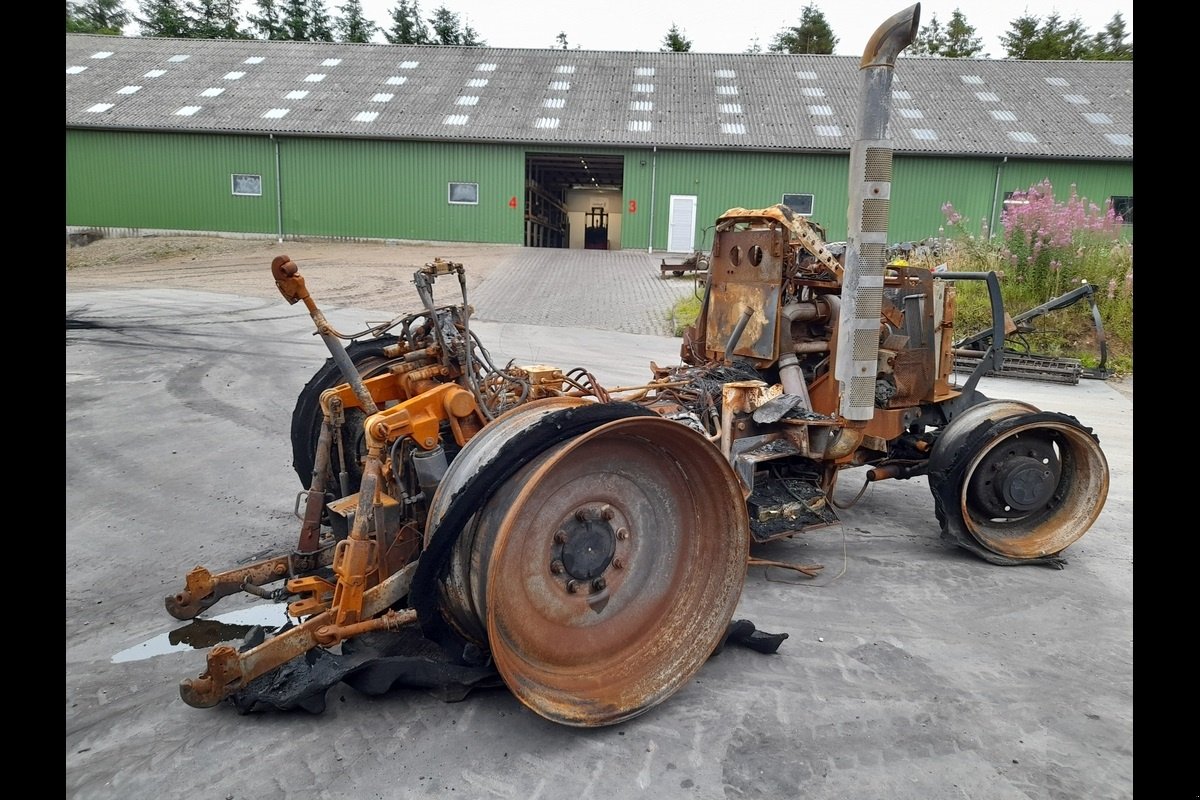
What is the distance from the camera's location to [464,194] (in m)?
24.0

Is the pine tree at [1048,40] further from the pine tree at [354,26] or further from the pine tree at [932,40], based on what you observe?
the pine tree at [354,26]

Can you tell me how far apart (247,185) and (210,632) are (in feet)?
76.9

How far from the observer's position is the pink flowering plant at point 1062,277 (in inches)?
503

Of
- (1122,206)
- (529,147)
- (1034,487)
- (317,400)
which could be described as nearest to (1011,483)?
(1034,487)

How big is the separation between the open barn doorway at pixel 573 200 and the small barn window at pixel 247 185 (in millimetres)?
8123

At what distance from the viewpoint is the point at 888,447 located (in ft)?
18.4

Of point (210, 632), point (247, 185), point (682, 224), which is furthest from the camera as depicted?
point (247, 185)

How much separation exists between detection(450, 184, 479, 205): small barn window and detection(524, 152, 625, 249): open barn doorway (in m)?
1.65

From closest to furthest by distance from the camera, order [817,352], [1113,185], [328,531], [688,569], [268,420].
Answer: [688,569], [328,531], [817,352], [268,420], [1113,185]

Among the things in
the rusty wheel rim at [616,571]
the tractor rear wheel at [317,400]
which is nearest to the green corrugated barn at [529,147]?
the tractor rear wheel at [317,400]

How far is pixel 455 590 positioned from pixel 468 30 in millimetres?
55068

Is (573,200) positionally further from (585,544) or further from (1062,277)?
(585,544)

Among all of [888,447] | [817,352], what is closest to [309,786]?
[817,352]
